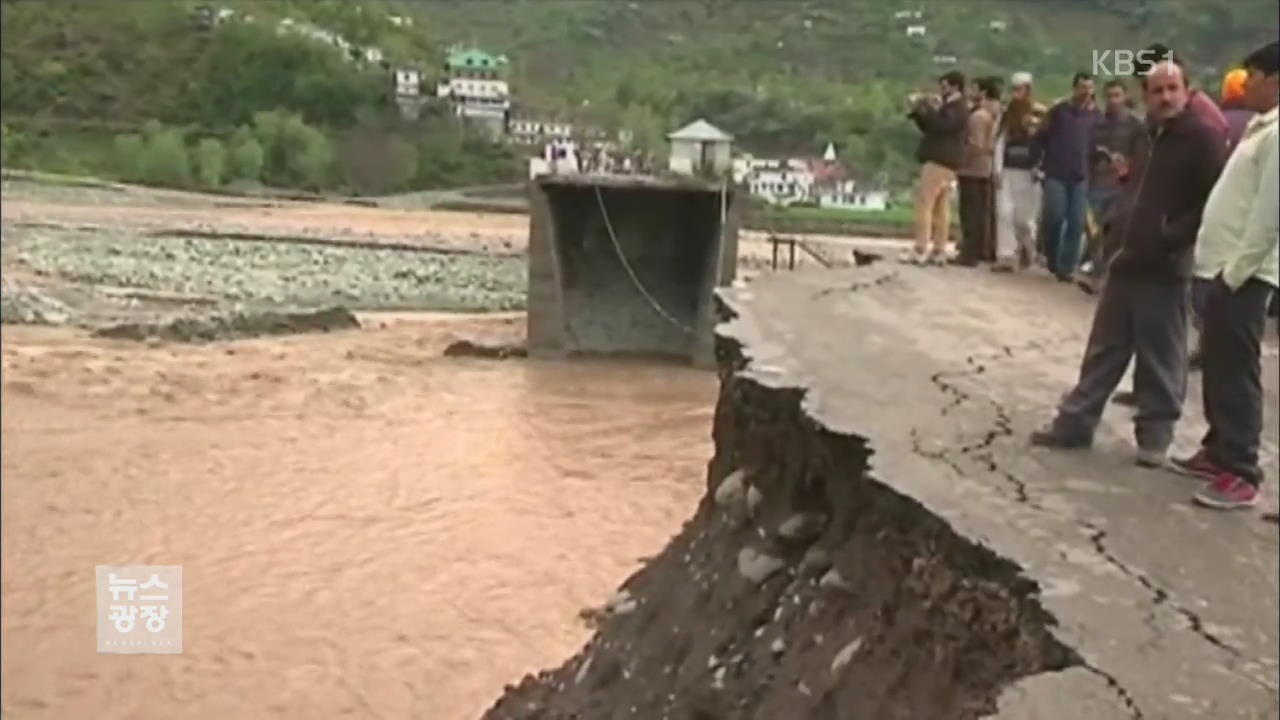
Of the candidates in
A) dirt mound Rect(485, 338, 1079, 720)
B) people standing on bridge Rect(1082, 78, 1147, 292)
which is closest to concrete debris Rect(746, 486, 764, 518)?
dirt mound Rect(485, 338, 1079, 720)

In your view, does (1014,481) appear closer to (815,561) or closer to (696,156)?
(815,561)

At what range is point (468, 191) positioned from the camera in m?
14.2

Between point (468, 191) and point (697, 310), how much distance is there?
2.04 meters

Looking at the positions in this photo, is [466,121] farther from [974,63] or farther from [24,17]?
[24,17]

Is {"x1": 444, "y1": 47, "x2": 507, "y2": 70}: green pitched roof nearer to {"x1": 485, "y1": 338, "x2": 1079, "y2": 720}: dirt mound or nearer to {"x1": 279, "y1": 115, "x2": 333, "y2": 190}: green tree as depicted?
{"x1": 485, "y1": 338, "x2": 1079, "y2": 720}: dirt mound

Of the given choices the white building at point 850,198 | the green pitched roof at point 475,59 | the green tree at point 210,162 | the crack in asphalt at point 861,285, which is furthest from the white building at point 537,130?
the green tree at point 210,162

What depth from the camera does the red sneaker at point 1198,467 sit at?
350 centimetres

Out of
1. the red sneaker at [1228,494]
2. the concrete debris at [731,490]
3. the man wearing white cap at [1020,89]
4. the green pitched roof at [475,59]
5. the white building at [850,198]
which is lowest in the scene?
the concrete debris at [731,490]

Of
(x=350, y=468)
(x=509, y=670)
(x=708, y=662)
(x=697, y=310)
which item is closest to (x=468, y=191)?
(x=697, y=310)

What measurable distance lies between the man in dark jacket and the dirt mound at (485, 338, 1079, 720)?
0.60 m

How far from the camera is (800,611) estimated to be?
10.8ft

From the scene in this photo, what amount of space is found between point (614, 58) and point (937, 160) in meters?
2.76

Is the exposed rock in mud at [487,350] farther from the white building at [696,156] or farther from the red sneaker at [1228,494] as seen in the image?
the red sneaker at [1228,494]

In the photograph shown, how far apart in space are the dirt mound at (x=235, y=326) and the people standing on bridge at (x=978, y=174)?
335 inches
